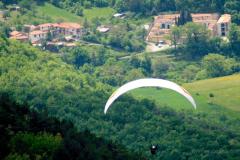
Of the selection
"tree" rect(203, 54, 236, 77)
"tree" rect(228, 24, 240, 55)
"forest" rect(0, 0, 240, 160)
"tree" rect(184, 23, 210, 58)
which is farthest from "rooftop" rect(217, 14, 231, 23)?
"tree" rect(203, 54, 236, 77)

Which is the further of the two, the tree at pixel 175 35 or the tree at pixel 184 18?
the tree at pixel 184 18

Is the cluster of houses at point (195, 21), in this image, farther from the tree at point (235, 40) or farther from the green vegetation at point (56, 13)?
the green vegetation at point (56, 13)

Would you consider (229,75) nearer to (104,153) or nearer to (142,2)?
(142,2)

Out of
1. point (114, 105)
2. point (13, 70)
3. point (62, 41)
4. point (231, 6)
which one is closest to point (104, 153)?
point (114, 105)

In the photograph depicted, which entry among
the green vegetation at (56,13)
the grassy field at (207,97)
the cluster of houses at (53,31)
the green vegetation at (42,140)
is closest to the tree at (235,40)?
the cluster of houses at (53,31)

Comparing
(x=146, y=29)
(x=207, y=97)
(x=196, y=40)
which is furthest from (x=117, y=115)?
(x=146, y=29)

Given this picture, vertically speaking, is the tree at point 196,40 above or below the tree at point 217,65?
below
